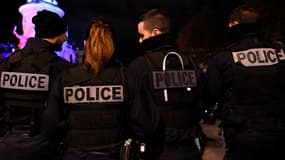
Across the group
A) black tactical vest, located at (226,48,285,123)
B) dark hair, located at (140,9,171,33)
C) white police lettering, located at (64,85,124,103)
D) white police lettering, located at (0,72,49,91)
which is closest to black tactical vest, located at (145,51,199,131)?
dark hair, located at (140,9,171,33)

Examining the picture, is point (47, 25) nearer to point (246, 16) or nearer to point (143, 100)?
point (143, 100)

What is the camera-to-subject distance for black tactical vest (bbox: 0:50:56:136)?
9.43ft

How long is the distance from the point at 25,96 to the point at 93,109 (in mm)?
654

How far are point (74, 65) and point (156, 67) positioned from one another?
0.73 metres

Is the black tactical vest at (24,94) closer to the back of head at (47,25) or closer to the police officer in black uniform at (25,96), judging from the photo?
the police officer in black uniform at (25,96)

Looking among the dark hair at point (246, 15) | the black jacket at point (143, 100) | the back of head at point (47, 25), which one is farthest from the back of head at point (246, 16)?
the back of head at point (47, 25)

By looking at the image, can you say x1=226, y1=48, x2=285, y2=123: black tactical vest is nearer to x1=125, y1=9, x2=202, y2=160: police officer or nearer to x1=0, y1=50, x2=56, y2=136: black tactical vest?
x1=125, y1=9, x2=202, y2=160: police officer

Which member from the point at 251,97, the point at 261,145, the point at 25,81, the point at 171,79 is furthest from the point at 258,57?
the point at 25,81

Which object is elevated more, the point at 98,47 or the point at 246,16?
the point at 246,16

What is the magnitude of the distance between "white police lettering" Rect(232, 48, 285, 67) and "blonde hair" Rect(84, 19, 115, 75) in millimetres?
1289

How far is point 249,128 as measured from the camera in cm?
317

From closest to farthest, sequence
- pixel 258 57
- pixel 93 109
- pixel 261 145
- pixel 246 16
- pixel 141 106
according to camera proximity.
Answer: pixel 93 109 < pixel 141 106 < pixel 261 145 < pixel 258 57 < pixel 246 16

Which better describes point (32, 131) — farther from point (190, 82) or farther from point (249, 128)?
point (249, 128)

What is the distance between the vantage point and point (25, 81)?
290 centimetres
